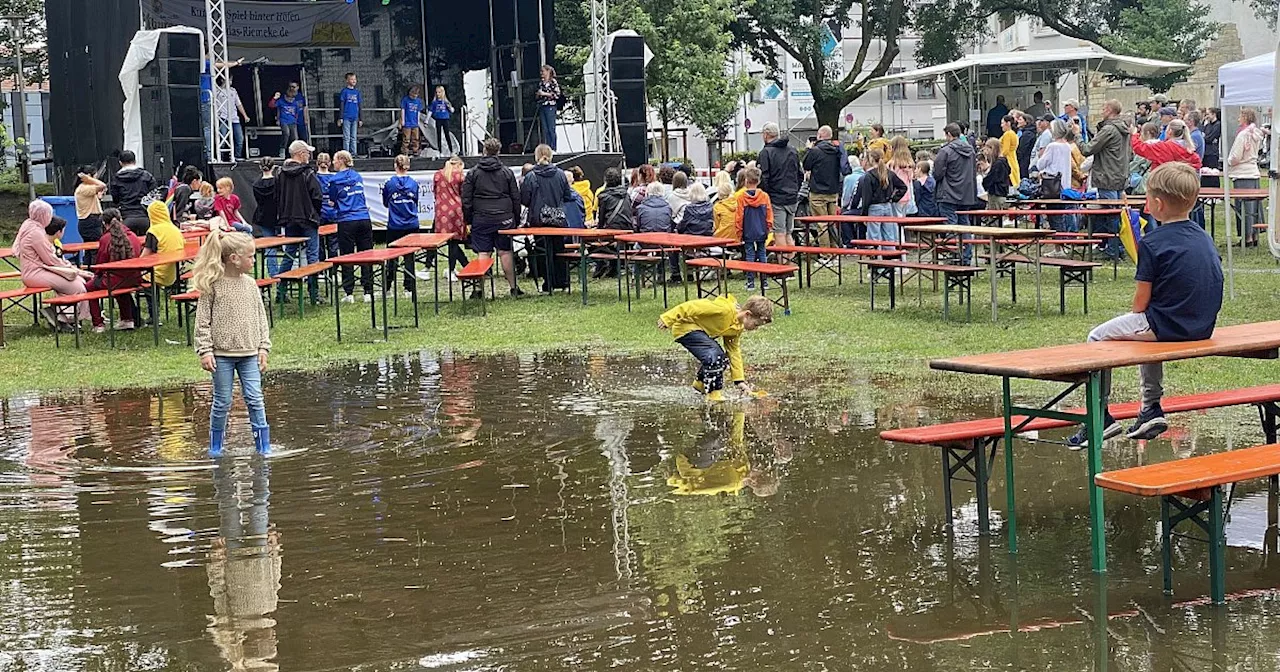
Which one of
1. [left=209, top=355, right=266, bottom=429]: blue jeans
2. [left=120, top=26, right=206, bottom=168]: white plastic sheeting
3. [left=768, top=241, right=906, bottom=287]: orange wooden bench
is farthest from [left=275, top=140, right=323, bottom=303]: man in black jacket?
[left=209, top=355, right=266, bottom=429]: blue jeans

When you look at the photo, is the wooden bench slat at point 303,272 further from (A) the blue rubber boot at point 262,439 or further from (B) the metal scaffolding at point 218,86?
(B) the metal scaffolding at point 218,86

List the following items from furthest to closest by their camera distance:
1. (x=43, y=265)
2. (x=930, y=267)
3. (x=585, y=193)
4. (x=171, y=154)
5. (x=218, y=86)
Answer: (x=218, y=86)
(x=171, y=154)
(x=585, y=193)
(x=43, y=265)
(x=930, y=267)

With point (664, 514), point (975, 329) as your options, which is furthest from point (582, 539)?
point (975, 329)

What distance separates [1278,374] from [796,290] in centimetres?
810

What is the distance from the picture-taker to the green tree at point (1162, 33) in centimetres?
4044

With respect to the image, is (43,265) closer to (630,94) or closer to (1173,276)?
(1173,276)

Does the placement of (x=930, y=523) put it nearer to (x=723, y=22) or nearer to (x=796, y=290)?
(x=796, y=290)

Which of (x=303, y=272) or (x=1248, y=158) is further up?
(x=1248, y=158)

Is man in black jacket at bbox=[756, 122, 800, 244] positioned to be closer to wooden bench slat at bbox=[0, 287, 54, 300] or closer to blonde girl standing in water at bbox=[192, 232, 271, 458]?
wooden bench slat at bbox=[0, 287, 54, 300]

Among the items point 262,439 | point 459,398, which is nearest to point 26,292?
point 459,398

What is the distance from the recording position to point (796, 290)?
1852 cm

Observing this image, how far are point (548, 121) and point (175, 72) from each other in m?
6.55

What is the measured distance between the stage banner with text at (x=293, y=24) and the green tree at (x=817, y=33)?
44.9 feet

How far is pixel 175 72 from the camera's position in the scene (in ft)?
76.9
